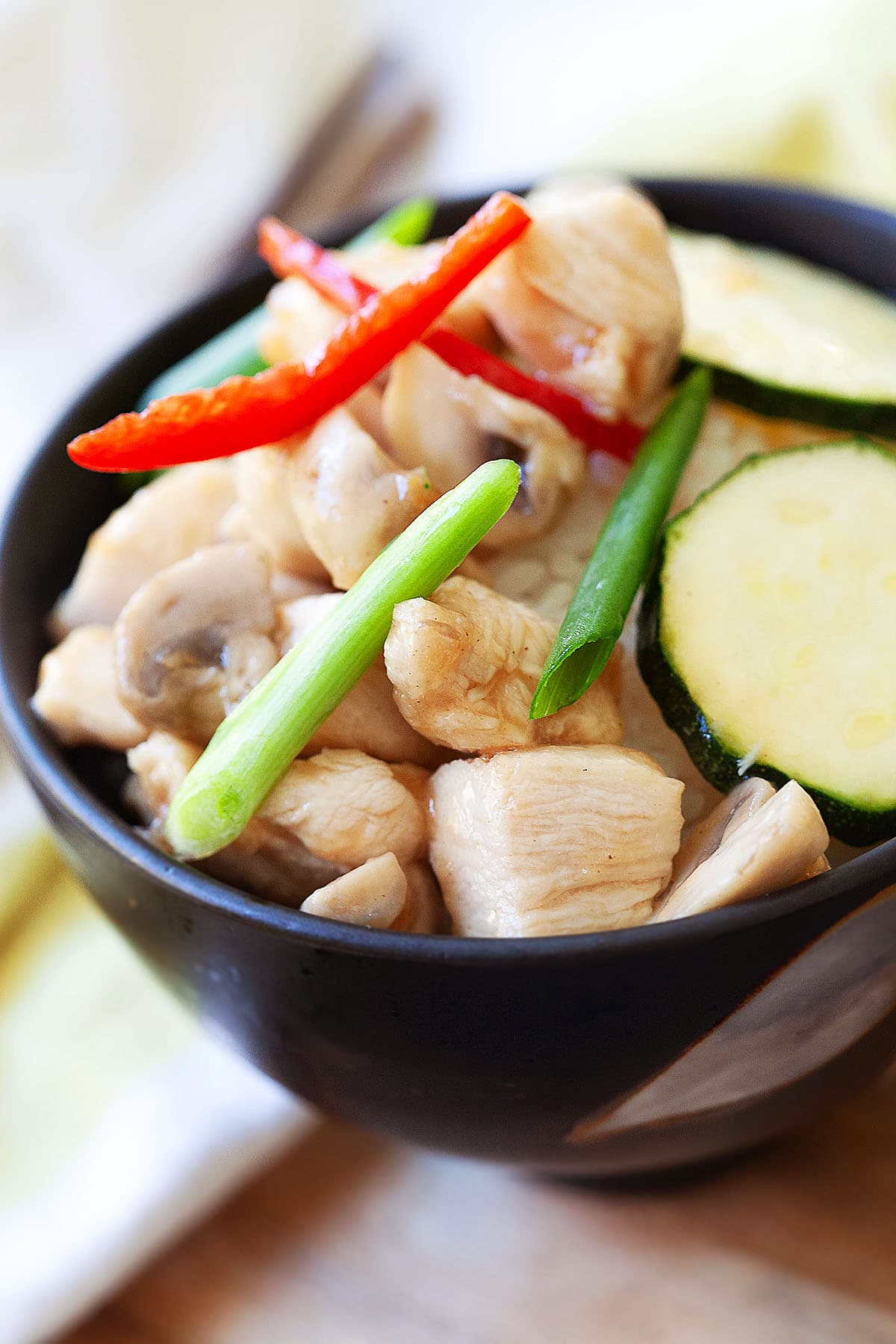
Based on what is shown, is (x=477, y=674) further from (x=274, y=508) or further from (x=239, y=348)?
(x=239, y=348)

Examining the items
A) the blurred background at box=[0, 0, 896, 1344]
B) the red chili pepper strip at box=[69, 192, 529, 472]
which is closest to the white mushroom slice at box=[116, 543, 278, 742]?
the red chili pepper strip at box=[69, 192, 529, 472]

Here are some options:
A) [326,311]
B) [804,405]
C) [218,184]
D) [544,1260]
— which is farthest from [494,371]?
[218,184]

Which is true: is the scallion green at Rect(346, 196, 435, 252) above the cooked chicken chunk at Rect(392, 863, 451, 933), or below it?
above

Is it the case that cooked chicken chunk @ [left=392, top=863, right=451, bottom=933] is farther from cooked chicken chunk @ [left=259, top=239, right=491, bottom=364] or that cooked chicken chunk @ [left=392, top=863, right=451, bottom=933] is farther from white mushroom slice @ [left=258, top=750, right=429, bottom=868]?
cooked chicken chunk @ [left=259, top=239, right=491, bottom=364]

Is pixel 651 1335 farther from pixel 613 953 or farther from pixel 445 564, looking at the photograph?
pixel 445 564

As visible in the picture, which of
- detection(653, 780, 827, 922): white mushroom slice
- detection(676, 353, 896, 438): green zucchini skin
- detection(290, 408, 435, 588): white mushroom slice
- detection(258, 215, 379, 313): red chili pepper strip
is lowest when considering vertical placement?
detection(653, 780, 827, 922): white mushroom slice

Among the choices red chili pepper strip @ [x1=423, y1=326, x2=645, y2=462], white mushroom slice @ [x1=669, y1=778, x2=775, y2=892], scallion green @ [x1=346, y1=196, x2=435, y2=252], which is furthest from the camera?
scallion green @ [x1=346, y1=196, x2=435, y2=252]

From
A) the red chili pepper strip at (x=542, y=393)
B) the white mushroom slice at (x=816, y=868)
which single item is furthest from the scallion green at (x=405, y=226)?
the white mushroom slice at (x=816, y=868)
